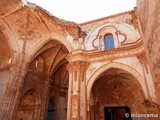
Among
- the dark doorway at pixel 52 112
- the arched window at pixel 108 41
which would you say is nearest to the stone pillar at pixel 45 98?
the dark doorway at pixel 52 112

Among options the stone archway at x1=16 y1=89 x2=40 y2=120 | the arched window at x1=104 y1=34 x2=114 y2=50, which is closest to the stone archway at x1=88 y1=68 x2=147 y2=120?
the arched window at x1=104 y1=34 x2=114 y2=50

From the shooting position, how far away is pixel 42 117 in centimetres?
1130

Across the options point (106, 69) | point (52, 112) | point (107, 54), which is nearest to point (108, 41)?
point (107, 54)

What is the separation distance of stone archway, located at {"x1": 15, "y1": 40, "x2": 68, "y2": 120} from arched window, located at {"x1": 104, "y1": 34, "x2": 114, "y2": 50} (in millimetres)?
4057

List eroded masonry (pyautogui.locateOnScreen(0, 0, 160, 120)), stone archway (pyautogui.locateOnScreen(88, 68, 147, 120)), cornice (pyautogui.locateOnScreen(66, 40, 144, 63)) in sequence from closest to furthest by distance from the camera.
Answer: eroded masonry (pyautogui.locateOnScreen(0, 0, 160, 120)), cornice (pyautogui.locateOnScreen(66, 40, 144, 63)), stone archway (pyautogui.locateOnScreen(88, 68, 147, 120))

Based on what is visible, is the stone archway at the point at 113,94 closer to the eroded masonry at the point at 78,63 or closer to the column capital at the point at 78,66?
the eroded masonry at the point at 78,63

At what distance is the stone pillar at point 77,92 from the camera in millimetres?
7298

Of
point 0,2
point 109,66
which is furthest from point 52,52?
point 109,66

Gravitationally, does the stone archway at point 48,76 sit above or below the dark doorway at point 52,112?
above

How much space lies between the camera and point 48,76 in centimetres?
1291

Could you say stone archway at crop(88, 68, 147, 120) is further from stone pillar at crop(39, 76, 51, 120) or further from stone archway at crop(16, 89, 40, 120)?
stone archway at crop(16, 89, 40, 120)

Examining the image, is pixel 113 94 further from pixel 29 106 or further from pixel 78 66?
pixel 29 106

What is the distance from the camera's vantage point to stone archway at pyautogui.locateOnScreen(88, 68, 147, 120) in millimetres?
9625

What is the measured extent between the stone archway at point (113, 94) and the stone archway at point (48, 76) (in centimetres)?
446
